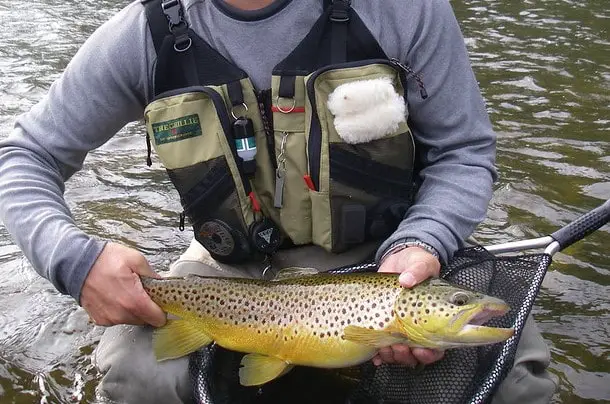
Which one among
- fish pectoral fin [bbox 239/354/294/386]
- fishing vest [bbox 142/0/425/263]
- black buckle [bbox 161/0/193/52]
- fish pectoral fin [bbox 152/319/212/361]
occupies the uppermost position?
black buckle [bbox 161/0/193/52]

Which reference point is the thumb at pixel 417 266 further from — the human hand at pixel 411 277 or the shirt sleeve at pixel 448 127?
the shirt sleeve at pixel 448 127

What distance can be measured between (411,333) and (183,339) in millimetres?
825

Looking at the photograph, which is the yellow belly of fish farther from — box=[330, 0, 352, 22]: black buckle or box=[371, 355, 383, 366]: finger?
box=[330, 0, 352, 22]: black buckle

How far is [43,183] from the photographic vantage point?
296cm

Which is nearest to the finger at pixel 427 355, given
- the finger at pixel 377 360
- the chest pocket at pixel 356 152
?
the finger at pixel 377 360

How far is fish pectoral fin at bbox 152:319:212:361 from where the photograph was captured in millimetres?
2730

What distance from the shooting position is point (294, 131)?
9.66ft

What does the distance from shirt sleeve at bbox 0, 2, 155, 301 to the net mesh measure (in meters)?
0.65

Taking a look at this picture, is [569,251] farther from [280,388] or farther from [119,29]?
[119,29]

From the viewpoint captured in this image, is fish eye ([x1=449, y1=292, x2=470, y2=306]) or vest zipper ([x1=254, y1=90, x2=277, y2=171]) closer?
fish eye ([x1=449, y1=292, x2=470, y2=306])

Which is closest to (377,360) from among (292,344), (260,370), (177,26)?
(292,344)

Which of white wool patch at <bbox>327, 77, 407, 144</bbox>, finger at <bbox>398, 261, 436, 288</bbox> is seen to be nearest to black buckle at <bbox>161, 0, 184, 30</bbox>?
white wool patch at <bbox>327, 77, 407, 144</bbox>

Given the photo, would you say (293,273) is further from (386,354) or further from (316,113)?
(316,113)

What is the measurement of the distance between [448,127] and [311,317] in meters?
0.95
